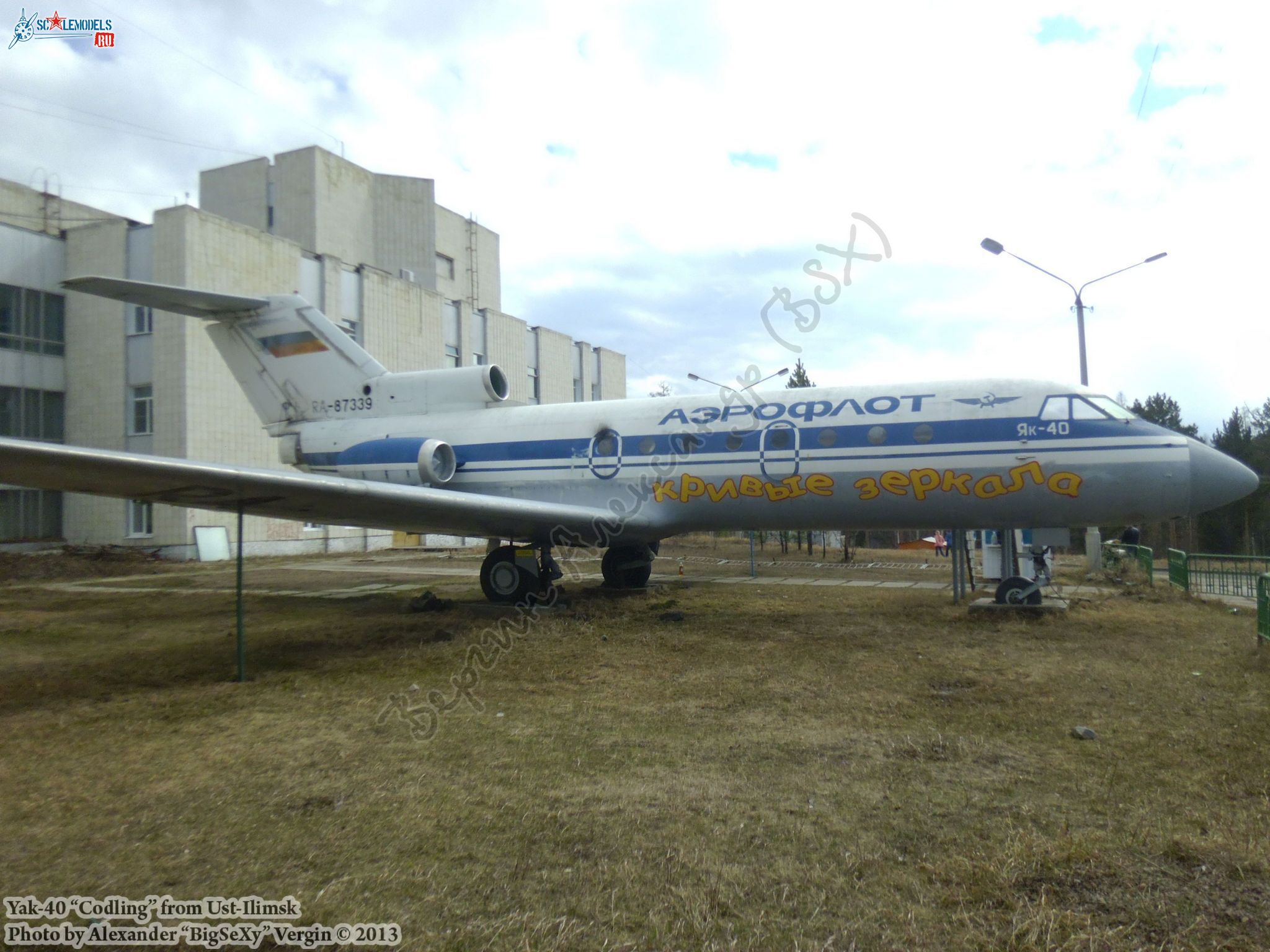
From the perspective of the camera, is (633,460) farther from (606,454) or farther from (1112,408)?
(1112,408)

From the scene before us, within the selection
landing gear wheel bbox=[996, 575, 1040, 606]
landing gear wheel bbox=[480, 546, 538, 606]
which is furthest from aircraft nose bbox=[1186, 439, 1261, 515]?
landing gear wheel bbox=[480, 546, 538, 606]

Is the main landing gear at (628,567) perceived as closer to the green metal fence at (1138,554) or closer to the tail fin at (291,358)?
the tail fin at (291,358)

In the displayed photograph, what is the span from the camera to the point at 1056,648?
28.1 feet

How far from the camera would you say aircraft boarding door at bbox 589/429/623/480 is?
12086mm

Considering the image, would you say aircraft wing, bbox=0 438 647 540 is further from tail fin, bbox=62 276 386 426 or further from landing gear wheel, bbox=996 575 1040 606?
landing gear wheel, bbox=996 575 1040 606

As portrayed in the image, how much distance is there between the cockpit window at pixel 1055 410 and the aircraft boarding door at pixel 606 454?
5.86 meters

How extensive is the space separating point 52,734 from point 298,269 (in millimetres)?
24784

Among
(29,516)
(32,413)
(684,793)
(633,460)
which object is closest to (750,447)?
(633,460)

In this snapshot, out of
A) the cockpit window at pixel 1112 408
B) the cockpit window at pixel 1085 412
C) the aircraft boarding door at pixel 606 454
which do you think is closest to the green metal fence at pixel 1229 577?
the cockpit window at pixel 1112 408

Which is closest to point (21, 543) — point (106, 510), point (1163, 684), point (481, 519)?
point (106, 510)

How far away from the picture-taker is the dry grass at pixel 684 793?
3062mm

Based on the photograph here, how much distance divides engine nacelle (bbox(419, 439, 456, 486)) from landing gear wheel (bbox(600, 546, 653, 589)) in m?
3.23

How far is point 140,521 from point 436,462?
17.4 meters

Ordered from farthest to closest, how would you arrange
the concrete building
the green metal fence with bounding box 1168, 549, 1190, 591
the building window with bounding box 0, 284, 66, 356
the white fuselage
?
the building window with bounding box 0, 284, 66, 356 < the concrete building < the green metal fence with bounding box 1168, 549, 1190, 591 < the white fuselage
